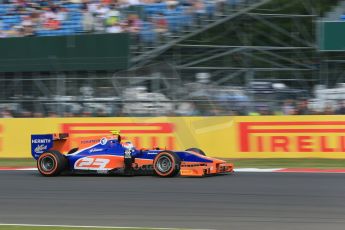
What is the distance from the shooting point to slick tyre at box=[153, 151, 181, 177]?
1134cm

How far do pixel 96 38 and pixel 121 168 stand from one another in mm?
7826

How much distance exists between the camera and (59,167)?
1205 cm

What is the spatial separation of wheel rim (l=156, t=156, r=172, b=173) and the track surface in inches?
9.2

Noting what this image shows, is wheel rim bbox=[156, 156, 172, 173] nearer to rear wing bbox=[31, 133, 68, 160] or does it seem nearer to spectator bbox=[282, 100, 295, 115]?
rear wing bbox=[31, 133, 68, 160]

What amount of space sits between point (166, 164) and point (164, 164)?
0.04 metres

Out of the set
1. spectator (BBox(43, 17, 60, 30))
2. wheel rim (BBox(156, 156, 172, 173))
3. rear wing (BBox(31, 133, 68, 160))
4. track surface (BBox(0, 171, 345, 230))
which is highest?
spectator (BBox(43, 17, 60, 30))

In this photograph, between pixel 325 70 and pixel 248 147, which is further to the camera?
pixel 325 70

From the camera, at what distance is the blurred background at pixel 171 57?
16.3 meters

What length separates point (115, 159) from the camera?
38.8 feet

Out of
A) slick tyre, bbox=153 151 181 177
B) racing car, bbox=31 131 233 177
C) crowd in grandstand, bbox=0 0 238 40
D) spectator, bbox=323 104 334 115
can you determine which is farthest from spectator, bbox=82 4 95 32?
slick tyre, bbox=153 151 181 177

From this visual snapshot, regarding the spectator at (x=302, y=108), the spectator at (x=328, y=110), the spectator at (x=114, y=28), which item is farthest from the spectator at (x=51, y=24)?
the spectator at (x=328, y=110)

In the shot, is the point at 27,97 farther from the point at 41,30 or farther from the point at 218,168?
the point at 218,168

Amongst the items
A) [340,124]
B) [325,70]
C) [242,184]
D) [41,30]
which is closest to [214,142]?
[340,124]

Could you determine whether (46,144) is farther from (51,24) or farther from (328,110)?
(51,24)
